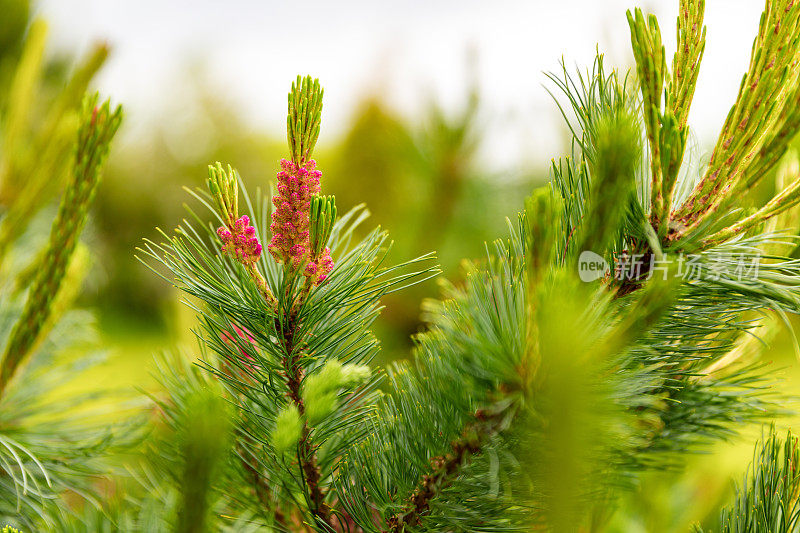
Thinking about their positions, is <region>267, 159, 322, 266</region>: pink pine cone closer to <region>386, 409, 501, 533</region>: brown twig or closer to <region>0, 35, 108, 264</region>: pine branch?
<region>386, 409, 501, 533</region>: brown twig

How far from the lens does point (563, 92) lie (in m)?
0.33

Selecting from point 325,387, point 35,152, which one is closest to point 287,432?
point 325,387

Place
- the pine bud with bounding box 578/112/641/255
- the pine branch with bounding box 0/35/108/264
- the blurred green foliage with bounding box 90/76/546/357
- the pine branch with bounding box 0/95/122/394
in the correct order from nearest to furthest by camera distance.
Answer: the pine bud with bounding box 578/112/641/255, the pine branch with bounding box 0/95/122/394, the pine branch with bounding box 0/35/108/264, the blurred green foliage with bounding box 90/76/546/357

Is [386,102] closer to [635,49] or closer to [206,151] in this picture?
[635,49]

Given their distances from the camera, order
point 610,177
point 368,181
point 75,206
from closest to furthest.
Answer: point 610,177 < point 75,206 < point 368,181

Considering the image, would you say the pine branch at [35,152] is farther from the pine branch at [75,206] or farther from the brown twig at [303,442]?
the brown twig at [303,442]

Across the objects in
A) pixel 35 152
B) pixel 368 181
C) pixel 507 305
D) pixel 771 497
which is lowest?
pixel 771 497

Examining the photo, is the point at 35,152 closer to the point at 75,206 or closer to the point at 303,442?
the point at 75,206

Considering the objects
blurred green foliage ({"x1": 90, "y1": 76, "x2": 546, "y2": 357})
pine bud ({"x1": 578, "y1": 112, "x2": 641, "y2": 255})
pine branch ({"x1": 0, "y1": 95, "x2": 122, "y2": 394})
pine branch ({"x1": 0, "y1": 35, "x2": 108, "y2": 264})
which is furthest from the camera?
blurred green foliage ({"x1": 90, "y1": 76, "x2": 546, "y2": 357})

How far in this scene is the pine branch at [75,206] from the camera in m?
0.35

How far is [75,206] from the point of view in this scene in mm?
362

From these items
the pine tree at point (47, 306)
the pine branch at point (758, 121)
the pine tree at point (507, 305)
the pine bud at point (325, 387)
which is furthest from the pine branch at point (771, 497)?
the pine tree at point (47, 306)

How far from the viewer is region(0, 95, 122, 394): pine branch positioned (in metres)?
0.35

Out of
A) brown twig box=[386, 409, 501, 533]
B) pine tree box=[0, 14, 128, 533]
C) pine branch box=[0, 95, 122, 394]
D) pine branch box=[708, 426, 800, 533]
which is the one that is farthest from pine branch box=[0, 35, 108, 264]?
pine branch box=[708, 426, 800, 533]
